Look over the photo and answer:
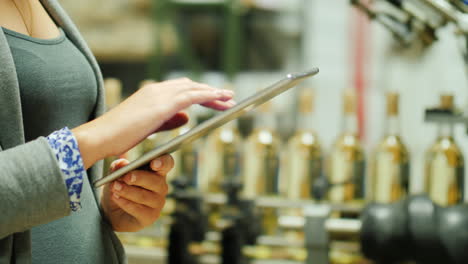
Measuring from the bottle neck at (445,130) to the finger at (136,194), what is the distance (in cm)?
101

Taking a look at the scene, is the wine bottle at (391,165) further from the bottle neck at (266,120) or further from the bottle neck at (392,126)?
the bottle neck at (266,120)

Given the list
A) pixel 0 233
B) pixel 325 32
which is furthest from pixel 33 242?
pixel 325 32

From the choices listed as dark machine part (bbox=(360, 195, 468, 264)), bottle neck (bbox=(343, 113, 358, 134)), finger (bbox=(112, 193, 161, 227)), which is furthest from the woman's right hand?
bottle neck (bbox=(343, 113, 358, 134))

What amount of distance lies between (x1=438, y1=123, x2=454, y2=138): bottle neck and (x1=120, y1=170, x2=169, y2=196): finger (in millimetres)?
1019

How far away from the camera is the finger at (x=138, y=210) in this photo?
0.63 metres

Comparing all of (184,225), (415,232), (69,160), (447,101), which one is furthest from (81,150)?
(447,101)

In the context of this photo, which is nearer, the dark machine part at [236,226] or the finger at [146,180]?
the finger at [146,180]

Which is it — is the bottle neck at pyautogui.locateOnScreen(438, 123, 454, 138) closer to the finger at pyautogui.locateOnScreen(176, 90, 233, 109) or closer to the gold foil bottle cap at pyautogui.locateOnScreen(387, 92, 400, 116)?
the gold foil bottle cap at pyautogui.locateOnScreen(387, 92, 400, 116)

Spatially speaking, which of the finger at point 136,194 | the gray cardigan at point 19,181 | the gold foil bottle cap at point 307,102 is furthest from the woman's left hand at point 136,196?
the gold foil bottle cap at point 307,102

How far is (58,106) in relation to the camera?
569mm

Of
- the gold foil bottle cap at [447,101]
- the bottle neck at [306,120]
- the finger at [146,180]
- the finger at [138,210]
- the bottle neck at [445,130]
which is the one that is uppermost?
the gold foil bottle cap at [447,101]

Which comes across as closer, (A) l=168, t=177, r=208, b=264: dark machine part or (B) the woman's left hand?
(B) the woman's left hand

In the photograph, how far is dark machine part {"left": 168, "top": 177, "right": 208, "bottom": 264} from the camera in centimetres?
141

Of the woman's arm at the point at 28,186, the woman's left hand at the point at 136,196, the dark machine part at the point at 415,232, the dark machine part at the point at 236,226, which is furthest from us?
the dark machine part at the point at 236,226
